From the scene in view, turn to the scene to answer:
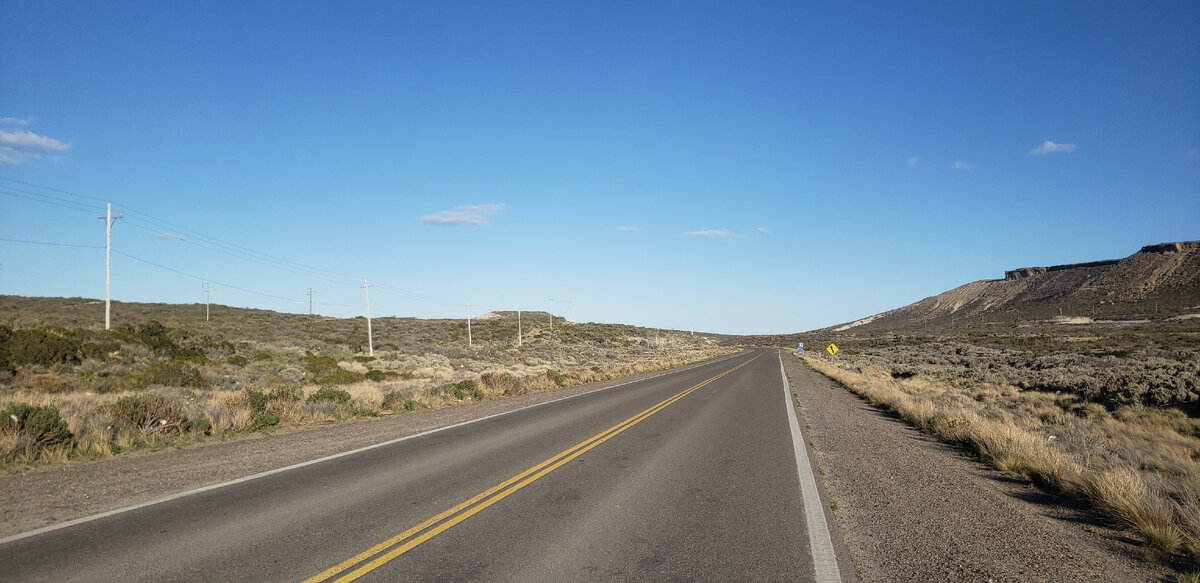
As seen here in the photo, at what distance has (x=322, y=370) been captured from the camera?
102 ft

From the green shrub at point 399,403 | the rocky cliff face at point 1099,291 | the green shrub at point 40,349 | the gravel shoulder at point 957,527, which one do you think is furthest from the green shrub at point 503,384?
the rocky cliff face at point 1099,291

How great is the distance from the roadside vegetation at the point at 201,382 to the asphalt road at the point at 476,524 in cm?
473

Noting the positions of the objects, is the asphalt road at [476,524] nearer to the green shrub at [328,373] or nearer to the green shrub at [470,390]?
the green shrub at [470,390]

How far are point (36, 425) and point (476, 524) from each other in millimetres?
8811

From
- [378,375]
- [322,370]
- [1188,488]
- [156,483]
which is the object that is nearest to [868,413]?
[1188,488]

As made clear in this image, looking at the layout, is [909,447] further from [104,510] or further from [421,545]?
[104,510]

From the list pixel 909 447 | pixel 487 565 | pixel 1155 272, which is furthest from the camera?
pixel 1155 272

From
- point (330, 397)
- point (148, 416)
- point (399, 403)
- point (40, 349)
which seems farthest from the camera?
point (40, 349)

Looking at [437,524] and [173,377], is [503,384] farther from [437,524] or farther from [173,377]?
[437,524]

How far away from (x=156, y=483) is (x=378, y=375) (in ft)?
75.7

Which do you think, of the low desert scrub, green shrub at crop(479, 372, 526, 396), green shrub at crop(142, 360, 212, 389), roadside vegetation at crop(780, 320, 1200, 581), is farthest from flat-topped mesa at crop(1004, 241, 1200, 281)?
green shrub at crop(142, 360, 212, 389)

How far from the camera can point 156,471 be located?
30.3ft

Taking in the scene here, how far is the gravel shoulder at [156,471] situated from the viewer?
7.11m

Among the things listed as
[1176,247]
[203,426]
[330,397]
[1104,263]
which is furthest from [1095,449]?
[1104,263]
